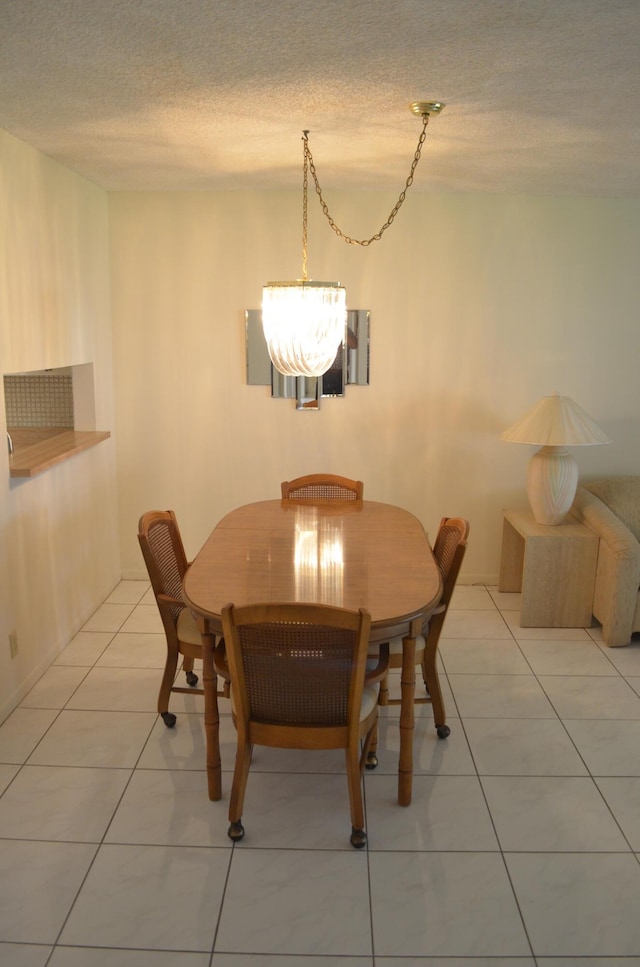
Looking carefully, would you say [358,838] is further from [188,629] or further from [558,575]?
[558,575]

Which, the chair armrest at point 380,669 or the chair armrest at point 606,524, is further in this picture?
the chair armrest at point 606,524

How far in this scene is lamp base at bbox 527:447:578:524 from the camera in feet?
14.6

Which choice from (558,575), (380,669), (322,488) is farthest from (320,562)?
(558,575)

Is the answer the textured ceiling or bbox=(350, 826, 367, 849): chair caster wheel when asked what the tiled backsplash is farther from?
bbox=(350, 826, 367, 849): chair caster wheel

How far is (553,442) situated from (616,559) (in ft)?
2.30

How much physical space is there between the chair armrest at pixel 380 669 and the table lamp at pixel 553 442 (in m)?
1.84

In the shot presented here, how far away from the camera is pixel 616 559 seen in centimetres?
413

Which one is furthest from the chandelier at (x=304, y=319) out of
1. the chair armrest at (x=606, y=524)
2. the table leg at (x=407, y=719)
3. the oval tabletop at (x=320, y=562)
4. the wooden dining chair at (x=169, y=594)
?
the chair armrest at (x=606, y=524)

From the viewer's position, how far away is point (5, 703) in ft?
11.2

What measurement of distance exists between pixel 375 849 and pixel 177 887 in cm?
66

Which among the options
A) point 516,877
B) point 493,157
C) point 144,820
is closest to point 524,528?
point 493,157

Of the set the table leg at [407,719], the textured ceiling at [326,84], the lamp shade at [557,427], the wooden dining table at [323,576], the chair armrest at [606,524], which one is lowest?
the table leg at [407,719]

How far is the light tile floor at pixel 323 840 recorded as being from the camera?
2264mm

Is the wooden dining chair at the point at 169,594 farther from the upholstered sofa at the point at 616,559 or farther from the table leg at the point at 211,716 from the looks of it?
the upholstered sofa at the point at 616,559
